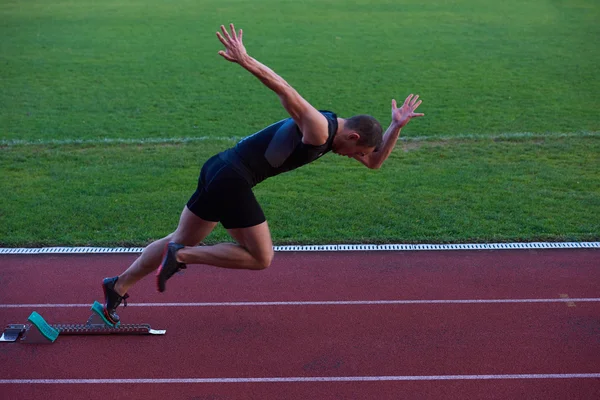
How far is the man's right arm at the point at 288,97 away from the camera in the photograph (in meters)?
4.71

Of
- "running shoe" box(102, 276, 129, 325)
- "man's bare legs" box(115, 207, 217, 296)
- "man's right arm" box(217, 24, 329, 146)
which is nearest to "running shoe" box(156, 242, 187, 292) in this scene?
"man's bare legs" box(115, 207, 217, 296)

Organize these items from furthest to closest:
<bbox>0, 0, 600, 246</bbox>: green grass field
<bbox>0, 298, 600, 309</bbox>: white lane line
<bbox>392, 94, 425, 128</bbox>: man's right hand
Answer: <bbox>0, 0, 600, 246</bbox>: green grass field
<bbox>0, 298, 600, 309</bbox>: white lane line
<bbox>392, 94, 425, 128</bbox>: man's right hand

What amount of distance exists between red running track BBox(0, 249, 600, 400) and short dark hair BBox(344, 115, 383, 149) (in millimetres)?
1595

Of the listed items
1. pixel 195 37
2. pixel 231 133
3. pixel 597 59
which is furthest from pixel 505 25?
pixel 231 133

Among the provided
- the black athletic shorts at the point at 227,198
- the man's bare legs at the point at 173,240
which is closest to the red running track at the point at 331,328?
the man's bare legs at the point at 173,240

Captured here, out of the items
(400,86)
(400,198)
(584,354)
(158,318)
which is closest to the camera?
(584,354)

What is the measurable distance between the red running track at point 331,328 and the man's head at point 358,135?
1563mm

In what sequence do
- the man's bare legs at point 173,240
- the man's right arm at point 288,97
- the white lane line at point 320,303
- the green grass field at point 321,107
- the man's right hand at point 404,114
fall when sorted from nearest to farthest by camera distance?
the man's right arm at point 288,97 → the man's bare legs at point 173,240 → the man's right hand at point 404,114 → the white lane line at point 320,303 → the green grass field at point 321,107

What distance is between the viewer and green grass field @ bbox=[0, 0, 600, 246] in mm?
8367

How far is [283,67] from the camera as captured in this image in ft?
56.3

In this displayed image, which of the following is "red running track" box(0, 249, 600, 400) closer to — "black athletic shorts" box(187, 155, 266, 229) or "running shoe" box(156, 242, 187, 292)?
"running shoe" box(156, 242, 187, 292)

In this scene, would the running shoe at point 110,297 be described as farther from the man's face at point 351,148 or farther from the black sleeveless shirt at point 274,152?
the man's face at point 351,148

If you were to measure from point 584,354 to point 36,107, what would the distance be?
11361 mm

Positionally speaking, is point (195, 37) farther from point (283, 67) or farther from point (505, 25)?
point (505, 25)
